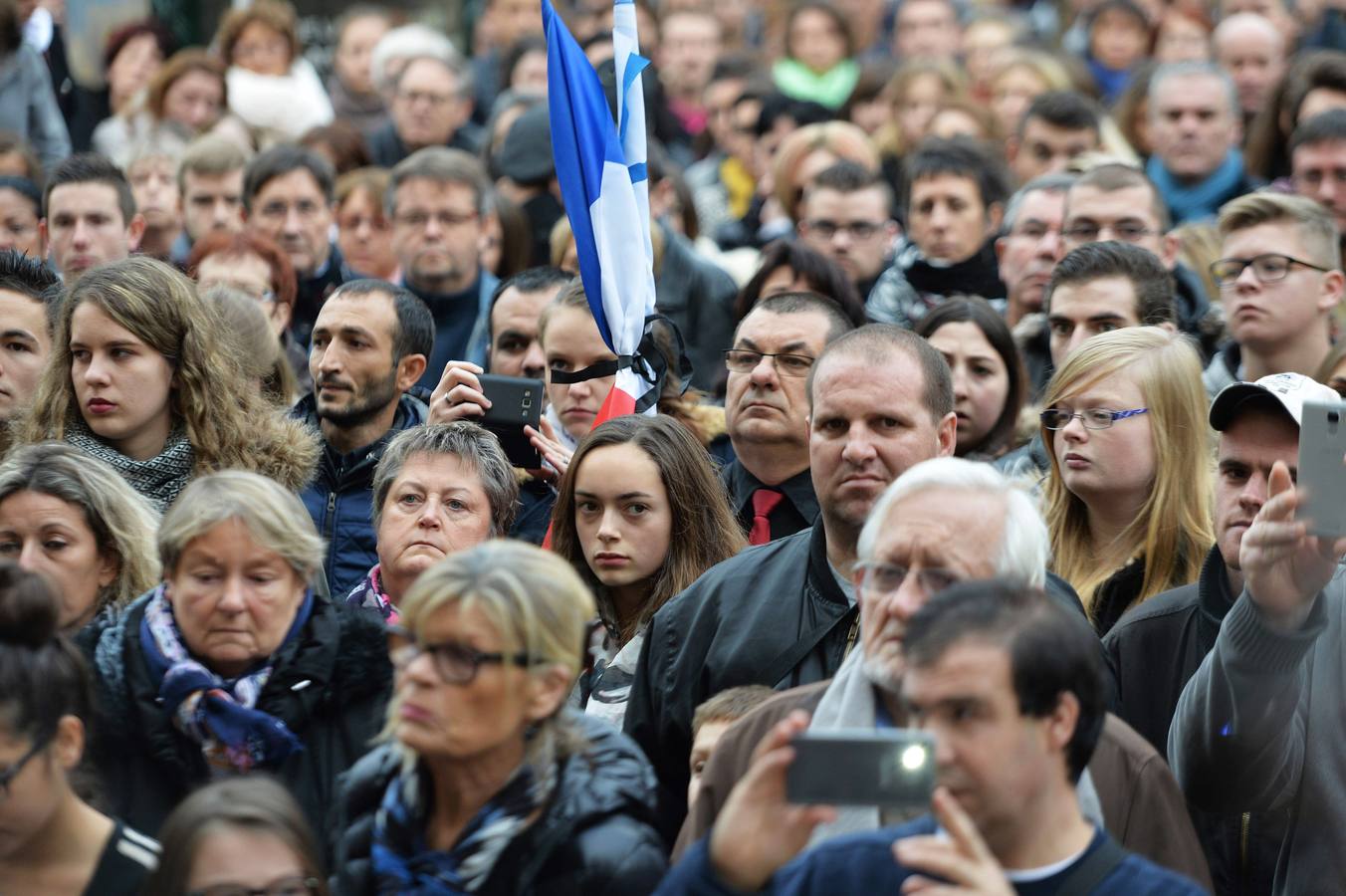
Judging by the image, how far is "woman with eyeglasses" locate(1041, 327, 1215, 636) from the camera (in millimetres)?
5609

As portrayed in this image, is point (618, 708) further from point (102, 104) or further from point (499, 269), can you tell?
point (102, 104)

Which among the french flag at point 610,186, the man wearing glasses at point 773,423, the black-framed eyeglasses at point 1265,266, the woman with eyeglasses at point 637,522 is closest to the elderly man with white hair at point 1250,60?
the black-framed eyeglasses at point 1265,266

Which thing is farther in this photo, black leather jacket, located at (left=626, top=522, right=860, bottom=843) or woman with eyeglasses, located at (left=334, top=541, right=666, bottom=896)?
black leather jacket, located at (left=626, top=522, right=860, bottom=843)

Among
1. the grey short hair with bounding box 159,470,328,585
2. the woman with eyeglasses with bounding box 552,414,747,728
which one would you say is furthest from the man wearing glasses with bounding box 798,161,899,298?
the grey short hair with bounding box 159,470,328,585

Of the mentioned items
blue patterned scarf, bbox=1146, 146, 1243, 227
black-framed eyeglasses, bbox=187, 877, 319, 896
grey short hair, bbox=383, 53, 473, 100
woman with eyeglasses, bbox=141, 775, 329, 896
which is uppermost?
grey short hair, bbox=383, 53, 473, 100

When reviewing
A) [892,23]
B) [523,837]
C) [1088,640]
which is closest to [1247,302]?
[1088,640]

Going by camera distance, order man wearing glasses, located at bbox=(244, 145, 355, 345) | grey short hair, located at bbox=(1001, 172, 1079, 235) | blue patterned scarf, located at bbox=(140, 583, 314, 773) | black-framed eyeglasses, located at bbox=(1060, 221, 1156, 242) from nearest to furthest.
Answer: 1. blue patterned scarf, located at bbox=(140, 583, 314, 773)
2. black-framed eyeglasses, located at bbox=(1060, 221, 1156, 242)
3. grey short hair, located at bbox=(1001, 172, 1079, 235)
4. man wearing glasses, located at bbox=(244, 145, 355, 345)

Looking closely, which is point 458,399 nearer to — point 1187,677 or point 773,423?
point 773,423

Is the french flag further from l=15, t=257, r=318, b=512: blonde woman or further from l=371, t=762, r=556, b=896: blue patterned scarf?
l=371, t=762, r=556, b=896: blue patterned scarf

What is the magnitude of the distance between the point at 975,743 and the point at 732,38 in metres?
12.2

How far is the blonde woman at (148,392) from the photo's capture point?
236 inches

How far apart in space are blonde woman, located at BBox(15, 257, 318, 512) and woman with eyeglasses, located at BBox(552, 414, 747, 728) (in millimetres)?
960

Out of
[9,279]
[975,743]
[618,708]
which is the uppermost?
[9,279]

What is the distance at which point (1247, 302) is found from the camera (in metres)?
7.21
